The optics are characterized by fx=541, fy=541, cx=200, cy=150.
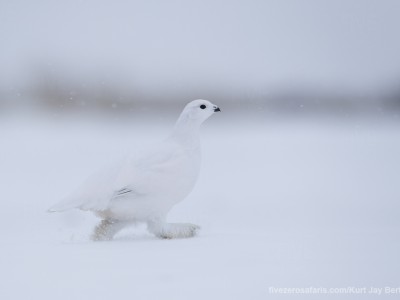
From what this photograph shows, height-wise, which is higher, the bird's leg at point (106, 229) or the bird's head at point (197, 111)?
the bird's head at point (197, 111)

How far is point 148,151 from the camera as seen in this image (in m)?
4.12

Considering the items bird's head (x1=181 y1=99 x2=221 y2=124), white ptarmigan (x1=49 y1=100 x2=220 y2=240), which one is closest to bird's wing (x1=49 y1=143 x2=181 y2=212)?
white ptarmigan (x1=49 y1=100 x2=220 y2=240)

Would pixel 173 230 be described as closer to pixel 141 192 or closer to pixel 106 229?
pixel 141 192

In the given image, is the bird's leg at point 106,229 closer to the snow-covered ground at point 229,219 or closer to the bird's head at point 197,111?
the snow-covered ground at point 229,219

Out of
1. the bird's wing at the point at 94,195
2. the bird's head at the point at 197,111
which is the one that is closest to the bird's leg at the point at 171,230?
the bird's wing at the point at 94,195

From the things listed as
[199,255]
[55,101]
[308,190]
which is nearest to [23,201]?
[308,190]

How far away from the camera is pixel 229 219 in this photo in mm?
7020

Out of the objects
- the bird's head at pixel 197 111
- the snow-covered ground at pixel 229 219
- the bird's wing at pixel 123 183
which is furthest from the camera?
the bird's head at pixel 197 111

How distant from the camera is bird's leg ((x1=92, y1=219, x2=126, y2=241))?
13.4ft

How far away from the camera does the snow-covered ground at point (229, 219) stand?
2490 millimetres

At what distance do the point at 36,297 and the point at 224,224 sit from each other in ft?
14.8

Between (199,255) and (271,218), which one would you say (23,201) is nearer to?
(271,218)

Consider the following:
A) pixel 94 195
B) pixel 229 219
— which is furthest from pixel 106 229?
pixel 229 219

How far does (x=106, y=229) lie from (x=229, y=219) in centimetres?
313
